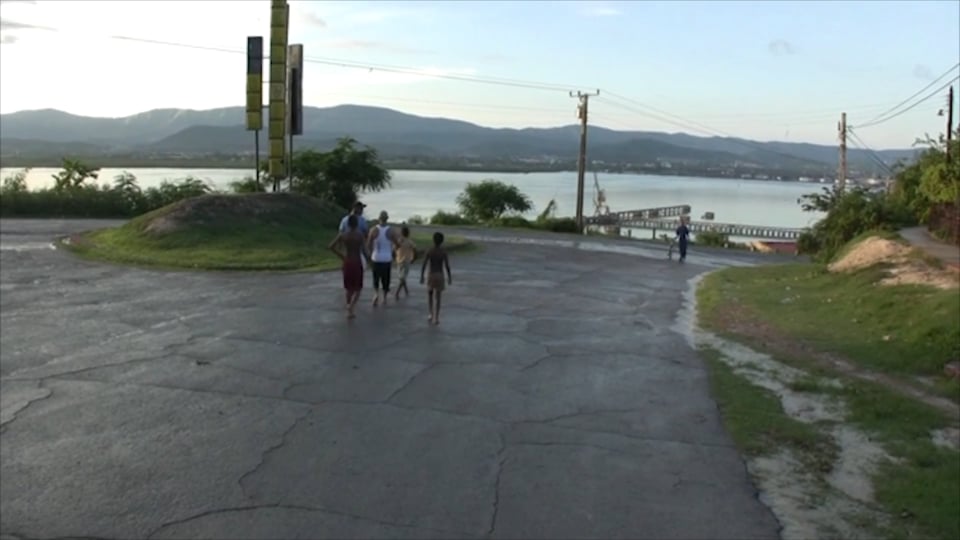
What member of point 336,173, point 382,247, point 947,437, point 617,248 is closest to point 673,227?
point 336,173

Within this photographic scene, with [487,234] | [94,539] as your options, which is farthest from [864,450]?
[487,234]

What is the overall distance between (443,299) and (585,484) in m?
9.61

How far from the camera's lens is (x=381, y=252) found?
13898 millimetres

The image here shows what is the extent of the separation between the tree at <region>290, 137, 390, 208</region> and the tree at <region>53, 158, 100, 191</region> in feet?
36.6

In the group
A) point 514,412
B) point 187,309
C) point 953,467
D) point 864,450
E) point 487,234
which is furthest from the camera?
point 487,234

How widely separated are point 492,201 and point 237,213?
3660 cm

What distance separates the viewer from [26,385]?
28.6 ft

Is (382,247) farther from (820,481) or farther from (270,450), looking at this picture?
(820,481)

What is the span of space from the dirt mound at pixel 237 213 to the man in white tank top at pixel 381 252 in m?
11.2

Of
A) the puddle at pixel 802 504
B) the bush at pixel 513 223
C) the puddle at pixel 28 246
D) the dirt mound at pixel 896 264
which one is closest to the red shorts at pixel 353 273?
the puddle at pixel 802 504

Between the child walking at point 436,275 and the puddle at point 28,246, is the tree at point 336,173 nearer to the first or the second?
the puddle at point 28,246

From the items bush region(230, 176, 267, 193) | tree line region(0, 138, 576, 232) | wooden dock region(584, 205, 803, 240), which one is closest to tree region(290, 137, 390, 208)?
tree line region(0, 138, 576, 232)

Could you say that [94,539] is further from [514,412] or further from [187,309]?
[187,309]

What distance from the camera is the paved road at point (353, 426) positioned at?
5.52 metres
